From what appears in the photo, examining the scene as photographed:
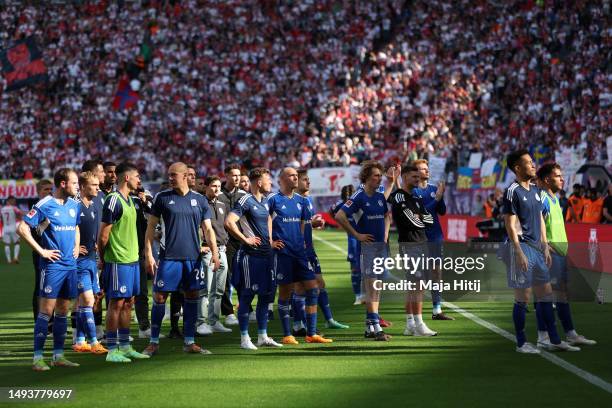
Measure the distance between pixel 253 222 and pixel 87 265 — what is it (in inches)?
80.4

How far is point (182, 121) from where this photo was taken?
177 ft

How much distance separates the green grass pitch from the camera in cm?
945

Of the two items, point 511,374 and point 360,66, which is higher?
point 360,66

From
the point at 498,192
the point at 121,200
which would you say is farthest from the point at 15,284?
the point at 498,192

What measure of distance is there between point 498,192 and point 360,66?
73.6ft

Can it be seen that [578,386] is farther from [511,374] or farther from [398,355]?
[398,355]

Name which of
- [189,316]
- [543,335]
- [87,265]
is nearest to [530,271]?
[543,335]

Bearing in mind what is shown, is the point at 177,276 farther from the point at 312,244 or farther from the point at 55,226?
the point at 312,244

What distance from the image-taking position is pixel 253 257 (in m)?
12.9

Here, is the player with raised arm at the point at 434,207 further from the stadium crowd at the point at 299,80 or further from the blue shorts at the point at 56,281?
the stadium crowd at the point at 299,80

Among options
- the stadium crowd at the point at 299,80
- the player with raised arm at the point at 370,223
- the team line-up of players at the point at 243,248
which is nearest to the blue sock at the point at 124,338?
the team line-up of players at the point at 243,248

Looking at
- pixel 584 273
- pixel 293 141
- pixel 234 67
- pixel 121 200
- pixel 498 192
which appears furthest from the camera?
pixel 234 67

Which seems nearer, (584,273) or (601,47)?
(584,273)

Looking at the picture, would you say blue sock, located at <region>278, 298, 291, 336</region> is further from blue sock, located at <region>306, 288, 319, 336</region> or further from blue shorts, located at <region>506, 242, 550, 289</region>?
blue shorts, located at <region>506, 242, 550, 289</region>
